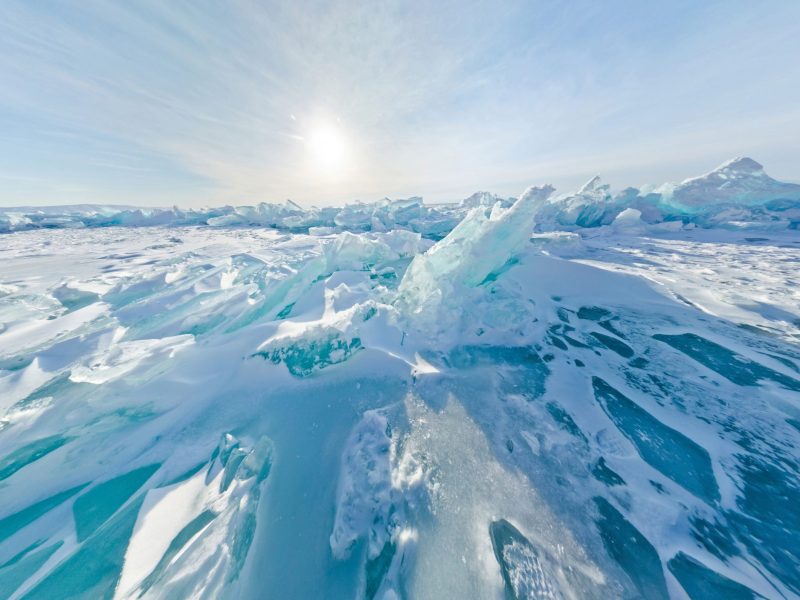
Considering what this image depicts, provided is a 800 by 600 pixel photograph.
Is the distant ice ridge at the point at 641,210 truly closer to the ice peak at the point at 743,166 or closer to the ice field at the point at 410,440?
the ice peak at the point at 743,166

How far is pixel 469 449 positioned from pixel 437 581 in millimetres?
920

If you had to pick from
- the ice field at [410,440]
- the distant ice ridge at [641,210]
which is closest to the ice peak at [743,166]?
the distant ice ridge at [641,210]

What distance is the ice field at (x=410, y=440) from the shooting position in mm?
1658

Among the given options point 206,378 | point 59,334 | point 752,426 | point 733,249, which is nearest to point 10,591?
point 206,378

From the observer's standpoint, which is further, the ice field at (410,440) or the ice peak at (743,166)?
the ice peak at (743,166)

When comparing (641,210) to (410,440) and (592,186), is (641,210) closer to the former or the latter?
(592,186)

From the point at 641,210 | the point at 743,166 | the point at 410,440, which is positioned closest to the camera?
the point at 410,440

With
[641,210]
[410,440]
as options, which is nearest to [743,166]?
[641,210]

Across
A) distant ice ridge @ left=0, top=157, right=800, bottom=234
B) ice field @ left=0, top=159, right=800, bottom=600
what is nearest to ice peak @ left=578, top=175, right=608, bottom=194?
distant ice ridge @ left=0, top=157, right=800, bottom=234

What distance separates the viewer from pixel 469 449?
2367 millimetres

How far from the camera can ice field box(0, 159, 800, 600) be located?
5.44ft

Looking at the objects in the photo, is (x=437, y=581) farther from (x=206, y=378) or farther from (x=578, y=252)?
(x=578, y=252)

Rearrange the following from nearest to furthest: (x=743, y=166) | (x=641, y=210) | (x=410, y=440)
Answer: (x=410, y=440), (x=743, y=166), (x=641, y=210)

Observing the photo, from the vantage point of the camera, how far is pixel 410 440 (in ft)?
7.98
